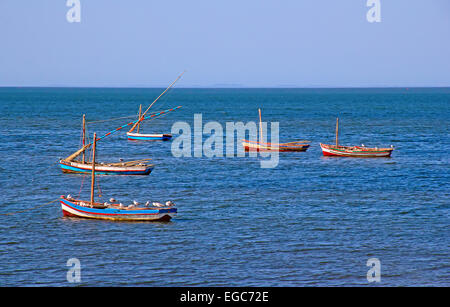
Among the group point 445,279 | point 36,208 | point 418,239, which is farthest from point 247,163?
point 445,279

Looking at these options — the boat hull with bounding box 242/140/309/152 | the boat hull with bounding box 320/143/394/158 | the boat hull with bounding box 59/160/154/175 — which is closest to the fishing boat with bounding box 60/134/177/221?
the boat hull with bounding box 59/160/154/175

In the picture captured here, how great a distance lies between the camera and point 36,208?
57.4 meters

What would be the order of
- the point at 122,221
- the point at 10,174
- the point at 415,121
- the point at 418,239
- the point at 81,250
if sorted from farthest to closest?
the point at 415,121 < the point at 10,174 < the point at 122,221 < the point at 418,239 < the point at 81,250

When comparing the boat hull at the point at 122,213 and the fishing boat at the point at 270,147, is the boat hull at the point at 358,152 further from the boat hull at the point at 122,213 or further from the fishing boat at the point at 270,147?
the boat hull at the point at 122,213

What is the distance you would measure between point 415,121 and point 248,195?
116m

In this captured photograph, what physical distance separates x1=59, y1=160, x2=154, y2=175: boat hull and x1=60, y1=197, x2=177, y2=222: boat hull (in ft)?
76.3

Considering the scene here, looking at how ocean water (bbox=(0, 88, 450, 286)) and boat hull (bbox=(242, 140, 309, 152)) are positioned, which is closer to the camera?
ocean water (bbox=(0, 88, 450, 286))

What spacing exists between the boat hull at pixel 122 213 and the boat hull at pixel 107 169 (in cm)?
2324

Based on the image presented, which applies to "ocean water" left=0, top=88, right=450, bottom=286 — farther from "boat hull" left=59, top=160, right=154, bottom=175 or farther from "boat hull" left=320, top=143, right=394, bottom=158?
"boat hull" left=320, top=143, right=394, bottom=158

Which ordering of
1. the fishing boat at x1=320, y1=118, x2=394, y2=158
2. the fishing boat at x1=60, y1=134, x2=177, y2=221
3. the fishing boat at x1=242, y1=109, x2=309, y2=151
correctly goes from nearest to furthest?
the fishing boat at x1=60, y1=134, x2=177, y2=221, the fishing boat at x1=320, y1=118, x2=394, y2=158, the fishing boat at x1=242, y1=109, x2=309, y2=151

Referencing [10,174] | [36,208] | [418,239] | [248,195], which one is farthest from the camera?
[10,174]

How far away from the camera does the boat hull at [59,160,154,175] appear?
76000 millimetres

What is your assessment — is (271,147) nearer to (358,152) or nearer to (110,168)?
A: (358,152)

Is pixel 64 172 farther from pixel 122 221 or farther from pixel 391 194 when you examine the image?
pixel 391 194
